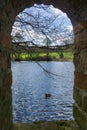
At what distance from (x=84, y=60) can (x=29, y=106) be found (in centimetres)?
1698

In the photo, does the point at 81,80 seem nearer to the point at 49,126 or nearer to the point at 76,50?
the point at 76,50

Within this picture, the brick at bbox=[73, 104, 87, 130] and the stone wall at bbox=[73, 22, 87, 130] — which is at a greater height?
the stone wall at bbox=[73, 22, 87, 130]

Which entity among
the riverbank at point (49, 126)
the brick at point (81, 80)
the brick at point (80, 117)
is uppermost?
the brick at point (81, 80)

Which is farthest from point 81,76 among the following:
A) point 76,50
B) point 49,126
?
point 49,126

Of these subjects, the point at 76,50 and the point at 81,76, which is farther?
the point at 76,50

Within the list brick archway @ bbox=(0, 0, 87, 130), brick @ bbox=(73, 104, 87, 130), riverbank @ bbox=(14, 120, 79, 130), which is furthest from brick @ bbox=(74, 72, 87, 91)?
riverbank @ bbox=(14, 120, 79, 130)

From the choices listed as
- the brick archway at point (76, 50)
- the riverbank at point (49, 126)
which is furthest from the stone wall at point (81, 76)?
the riverbank at point (49, 126)

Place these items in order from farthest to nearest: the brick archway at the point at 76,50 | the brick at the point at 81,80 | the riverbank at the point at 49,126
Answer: the riverbank at the point at 49,126 < the brick at the point at 81,80 < the brick archway at the point at 76,50

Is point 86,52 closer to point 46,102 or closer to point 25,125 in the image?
point 25,125

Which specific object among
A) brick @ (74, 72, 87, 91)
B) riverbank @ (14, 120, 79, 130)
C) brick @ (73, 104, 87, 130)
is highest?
brick @ (74, 72, 87, 91)

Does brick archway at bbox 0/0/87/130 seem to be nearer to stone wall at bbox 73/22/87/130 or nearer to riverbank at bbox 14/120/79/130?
stone wall at bbox 73/22/87/130

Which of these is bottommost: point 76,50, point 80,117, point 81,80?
point 80,117

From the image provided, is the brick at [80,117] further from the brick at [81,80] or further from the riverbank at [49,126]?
the brick at [81,80]

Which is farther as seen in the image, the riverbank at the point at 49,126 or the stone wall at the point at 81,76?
the riverbank at the point at 49,126
